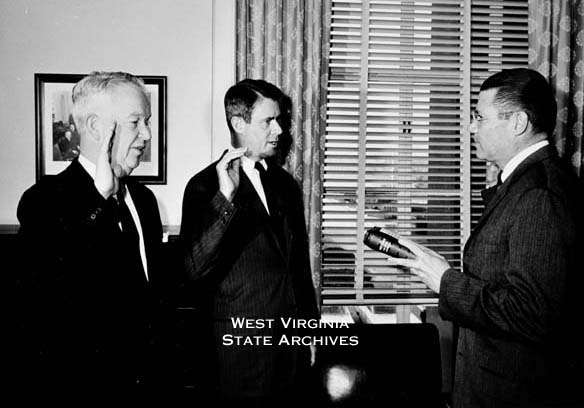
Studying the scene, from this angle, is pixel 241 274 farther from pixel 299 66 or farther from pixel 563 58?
pixel 563 58

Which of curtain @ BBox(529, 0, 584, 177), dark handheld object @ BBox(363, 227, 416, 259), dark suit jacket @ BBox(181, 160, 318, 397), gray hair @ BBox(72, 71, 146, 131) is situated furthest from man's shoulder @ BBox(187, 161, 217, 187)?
curtain @ BBox(529, 0, 584, 177)

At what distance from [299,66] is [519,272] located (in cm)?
206

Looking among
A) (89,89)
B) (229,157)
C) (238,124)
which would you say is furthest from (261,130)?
(89,89)

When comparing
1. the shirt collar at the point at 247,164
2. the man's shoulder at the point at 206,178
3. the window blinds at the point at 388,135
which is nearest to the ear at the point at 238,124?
the shirt collar at the point at 247,164

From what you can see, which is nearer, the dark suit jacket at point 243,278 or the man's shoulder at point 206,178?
the dark suit jacket at point 243,278

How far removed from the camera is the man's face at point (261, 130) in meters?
2.50

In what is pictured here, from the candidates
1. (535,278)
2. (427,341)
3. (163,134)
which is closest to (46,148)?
(163,134)

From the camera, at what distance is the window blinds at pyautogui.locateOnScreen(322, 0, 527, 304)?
3488 millimetres

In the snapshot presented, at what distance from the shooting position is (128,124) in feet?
5.89

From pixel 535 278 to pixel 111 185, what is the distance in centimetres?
136

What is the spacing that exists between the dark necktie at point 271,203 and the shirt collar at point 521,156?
990 millimetres

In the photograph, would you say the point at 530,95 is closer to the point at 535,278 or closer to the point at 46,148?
the point at 535,278

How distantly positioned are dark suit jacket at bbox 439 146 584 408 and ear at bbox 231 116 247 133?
3.90 feet

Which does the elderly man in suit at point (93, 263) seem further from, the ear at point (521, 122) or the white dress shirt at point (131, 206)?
the ear at point (521, 122)
